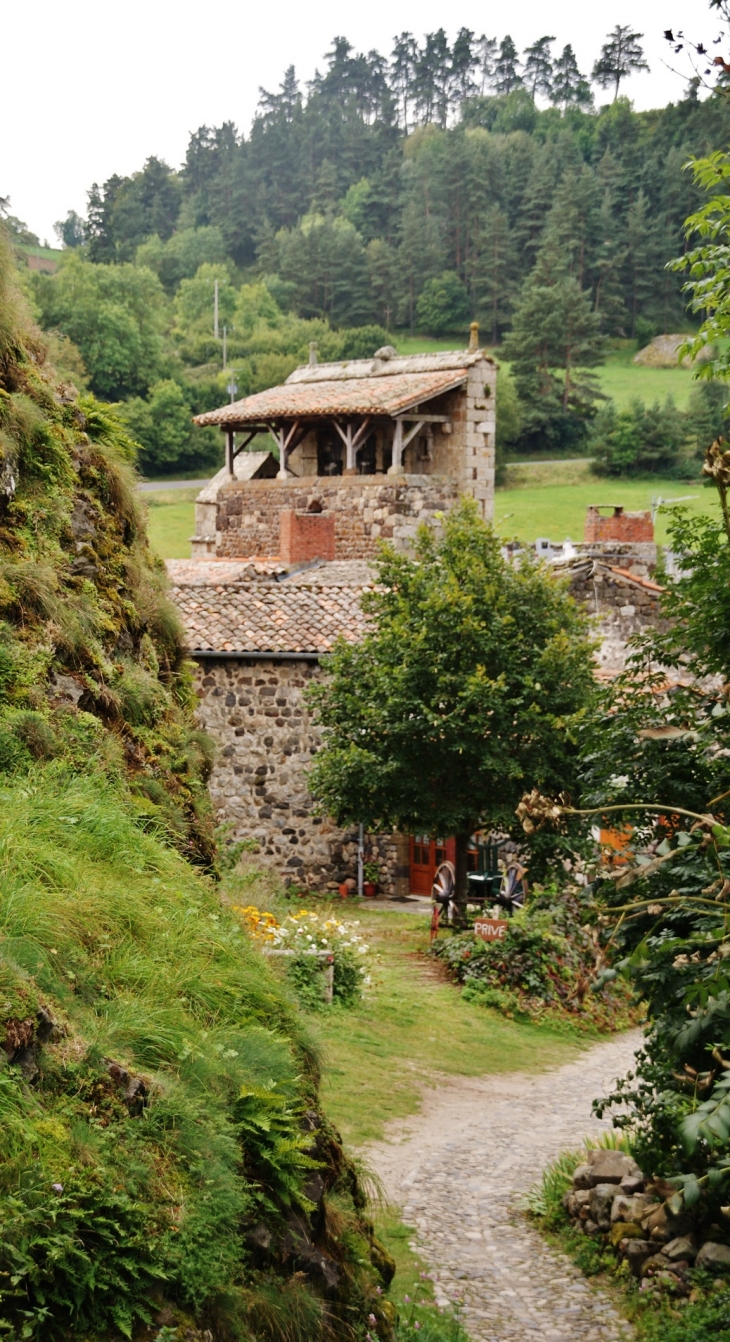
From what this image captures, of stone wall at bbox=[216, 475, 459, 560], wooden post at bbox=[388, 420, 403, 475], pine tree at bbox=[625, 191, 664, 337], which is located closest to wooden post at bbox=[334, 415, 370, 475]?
stone wall at bbox=[216, 475, 459, 560]

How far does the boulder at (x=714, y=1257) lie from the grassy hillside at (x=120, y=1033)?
2512 mm

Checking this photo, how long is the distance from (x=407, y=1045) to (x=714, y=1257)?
517 cm

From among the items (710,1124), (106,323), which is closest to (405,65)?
(106,323)

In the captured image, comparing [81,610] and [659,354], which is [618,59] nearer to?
[659,354]

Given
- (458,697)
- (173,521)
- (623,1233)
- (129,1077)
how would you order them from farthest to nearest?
1. (173,521)
2. (458,697)
3. (623,1233)
4. (129,1077)

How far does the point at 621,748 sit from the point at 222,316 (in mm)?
76259

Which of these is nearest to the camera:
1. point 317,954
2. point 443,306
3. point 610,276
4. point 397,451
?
point 317,954

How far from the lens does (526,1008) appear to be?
A: 48.3ft

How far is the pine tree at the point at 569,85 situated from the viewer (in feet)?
354

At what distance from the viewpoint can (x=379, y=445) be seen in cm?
3047

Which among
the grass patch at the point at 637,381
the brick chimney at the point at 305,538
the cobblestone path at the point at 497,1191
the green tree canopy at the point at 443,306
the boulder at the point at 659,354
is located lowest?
the cobblestone path at the point at 497,1191

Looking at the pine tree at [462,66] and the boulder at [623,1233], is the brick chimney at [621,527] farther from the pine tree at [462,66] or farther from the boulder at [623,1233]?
the pine tree at [462,66]

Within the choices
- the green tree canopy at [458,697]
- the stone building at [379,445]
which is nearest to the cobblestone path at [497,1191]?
the green tree canopy at [458,697]

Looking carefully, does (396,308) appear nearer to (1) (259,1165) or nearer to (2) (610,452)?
(2) (610,452)
